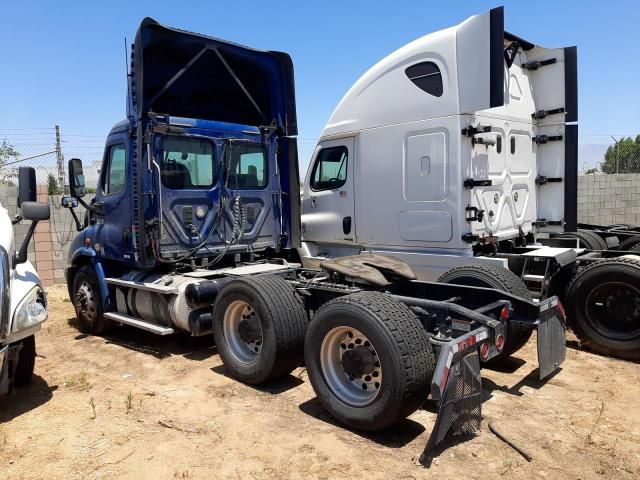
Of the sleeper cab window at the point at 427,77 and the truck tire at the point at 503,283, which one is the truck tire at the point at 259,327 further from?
the sleeper cab window at the point at 427,77

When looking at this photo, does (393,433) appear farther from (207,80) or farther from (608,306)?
(207,80)

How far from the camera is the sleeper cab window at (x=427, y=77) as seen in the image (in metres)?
6.50

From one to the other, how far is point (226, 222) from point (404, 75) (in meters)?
2.97

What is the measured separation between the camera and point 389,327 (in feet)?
12.3

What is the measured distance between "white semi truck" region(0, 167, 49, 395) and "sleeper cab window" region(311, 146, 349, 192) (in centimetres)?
400

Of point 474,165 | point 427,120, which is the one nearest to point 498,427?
point 474,165

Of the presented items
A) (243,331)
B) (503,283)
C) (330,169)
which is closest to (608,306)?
(503,283)

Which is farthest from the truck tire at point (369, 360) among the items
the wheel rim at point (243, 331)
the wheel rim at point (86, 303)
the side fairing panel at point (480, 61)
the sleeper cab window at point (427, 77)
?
the wheel rim at point (86, 303)

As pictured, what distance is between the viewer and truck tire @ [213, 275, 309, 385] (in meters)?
4.76

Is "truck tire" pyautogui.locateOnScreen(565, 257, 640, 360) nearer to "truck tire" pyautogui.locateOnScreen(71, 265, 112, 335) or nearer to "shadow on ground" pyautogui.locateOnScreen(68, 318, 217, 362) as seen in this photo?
"shadow on ground" pyautogui.locateOnScreen(68, 318, 217, 362)

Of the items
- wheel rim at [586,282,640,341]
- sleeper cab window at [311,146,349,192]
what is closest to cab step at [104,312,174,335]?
sleeper cab window at [311,146,349,192]

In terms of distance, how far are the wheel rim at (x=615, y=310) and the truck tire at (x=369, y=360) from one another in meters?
3.00

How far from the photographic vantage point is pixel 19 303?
4418mm

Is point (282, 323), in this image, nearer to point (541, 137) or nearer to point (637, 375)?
point (637, 375)
